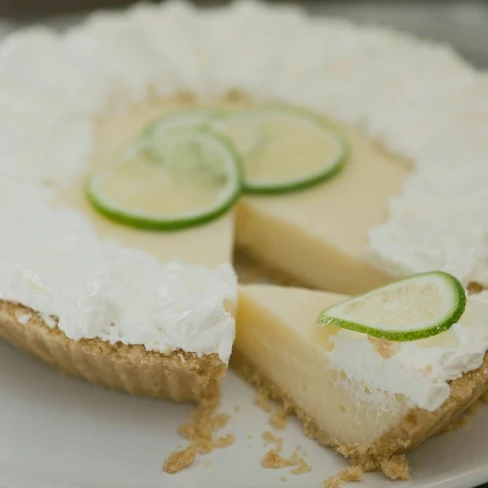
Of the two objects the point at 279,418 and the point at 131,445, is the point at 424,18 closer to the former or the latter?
the point at 279,418

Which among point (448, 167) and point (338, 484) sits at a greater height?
point (448, 167)

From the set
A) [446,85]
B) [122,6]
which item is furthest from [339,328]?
[122,6]

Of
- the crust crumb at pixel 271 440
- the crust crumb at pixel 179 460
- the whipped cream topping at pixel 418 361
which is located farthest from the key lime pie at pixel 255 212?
the crust crumb at pixel 179 460

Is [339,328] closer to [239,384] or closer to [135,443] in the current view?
[239,384]

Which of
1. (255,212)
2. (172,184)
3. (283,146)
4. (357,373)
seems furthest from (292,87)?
(357,373)

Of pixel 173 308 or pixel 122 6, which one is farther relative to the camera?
pixel 122 6

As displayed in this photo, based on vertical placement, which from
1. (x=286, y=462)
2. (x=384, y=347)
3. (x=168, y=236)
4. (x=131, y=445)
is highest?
(x=384, y=347)
